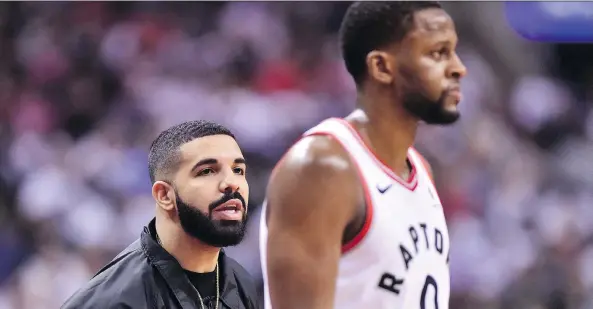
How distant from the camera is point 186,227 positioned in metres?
3.17

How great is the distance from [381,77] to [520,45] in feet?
22.5

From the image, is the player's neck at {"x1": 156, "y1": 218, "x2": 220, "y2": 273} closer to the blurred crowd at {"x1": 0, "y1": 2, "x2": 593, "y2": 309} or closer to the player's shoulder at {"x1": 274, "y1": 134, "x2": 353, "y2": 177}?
the player's shoulder at {"x1": 274, "y1": 134, "x2": 353, "y2": 177}

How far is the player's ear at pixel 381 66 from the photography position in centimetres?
282

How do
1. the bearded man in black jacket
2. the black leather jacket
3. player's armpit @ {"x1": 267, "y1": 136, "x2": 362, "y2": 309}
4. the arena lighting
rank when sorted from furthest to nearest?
the arena lighting < the bearded man in black jacket < the black leather jacket < player's armpit @ {"x1": 267, "y1": 136, "x2": 362, "y2": 309}

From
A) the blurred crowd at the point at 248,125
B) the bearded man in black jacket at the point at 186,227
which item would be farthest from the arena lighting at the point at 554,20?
the bearded man in black jacket at the point at 186,227

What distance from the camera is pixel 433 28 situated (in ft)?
9.20

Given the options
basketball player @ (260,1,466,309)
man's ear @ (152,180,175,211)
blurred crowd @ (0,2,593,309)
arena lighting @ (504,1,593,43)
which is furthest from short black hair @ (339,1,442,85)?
arena lighting @ (504,1,593,43)

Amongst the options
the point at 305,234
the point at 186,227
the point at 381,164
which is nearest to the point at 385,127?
the point at 381,164

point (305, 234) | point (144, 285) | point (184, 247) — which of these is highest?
point (305, 234)

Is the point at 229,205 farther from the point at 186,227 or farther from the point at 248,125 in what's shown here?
the point at 248,125

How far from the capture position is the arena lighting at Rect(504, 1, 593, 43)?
28.8ft

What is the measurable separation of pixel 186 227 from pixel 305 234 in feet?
2.45

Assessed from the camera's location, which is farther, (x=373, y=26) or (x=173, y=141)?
(x=173, y=141)

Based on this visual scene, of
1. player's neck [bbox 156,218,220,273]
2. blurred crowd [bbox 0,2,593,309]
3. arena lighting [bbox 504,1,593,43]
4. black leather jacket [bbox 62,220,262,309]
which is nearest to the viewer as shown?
black leather jacket [bbox 62,220,262,309]
